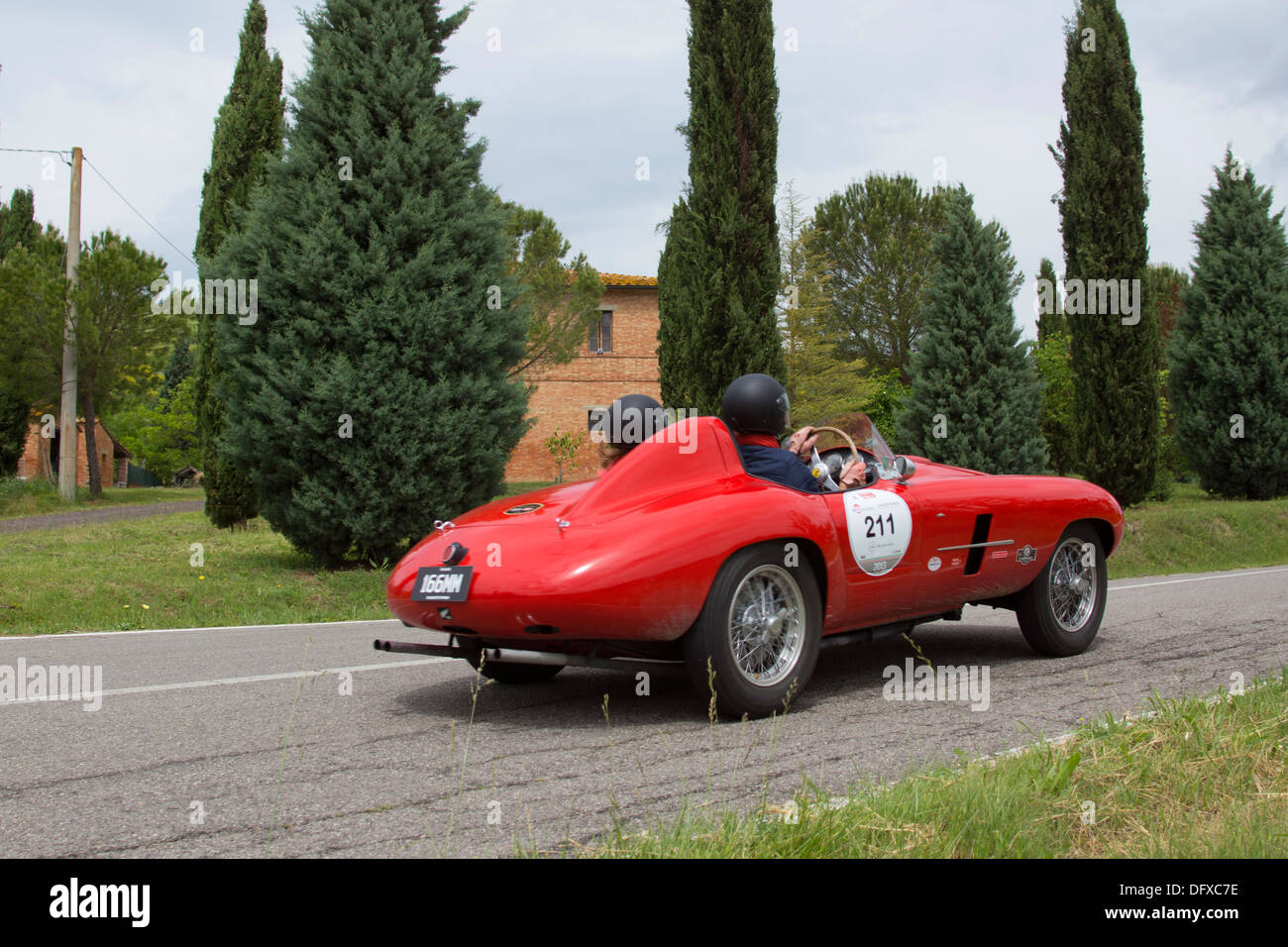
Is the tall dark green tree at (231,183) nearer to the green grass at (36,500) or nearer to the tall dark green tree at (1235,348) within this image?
the green grass at (36,500)

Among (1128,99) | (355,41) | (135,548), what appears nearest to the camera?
(355,41)

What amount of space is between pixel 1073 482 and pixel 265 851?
5040 millimetres

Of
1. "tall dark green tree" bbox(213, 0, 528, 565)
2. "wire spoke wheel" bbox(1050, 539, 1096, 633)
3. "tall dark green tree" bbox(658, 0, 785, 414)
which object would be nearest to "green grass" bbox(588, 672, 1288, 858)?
"wire spoke wheel" bbox(1050, 539, 1096, 633)

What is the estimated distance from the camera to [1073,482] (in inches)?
248

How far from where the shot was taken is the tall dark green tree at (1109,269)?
20.9m

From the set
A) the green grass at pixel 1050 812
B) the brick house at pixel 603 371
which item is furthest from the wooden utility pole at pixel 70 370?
the green grass at pixel 1050 812

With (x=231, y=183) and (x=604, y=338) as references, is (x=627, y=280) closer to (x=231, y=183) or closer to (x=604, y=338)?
(x=604, y=338)

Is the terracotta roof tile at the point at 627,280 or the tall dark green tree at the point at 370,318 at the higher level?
the terracotta roof tile at the point at 627,280

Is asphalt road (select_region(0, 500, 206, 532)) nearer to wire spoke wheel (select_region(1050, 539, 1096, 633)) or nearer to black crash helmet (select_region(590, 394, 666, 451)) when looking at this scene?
black crash helmet (select_region(590, 394, 666, 451))

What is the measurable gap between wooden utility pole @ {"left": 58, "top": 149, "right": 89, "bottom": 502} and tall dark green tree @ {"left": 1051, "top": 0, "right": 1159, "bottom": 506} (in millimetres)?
23679

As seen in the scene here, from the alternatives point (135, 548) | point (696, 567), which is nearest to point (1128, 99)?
point (135, 548)

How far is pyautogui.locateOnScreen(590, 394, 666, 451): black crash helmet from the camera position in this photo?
5293 millimetres

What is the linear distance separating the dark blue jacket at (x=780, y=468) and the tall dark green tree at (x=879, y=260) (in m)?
41.2
